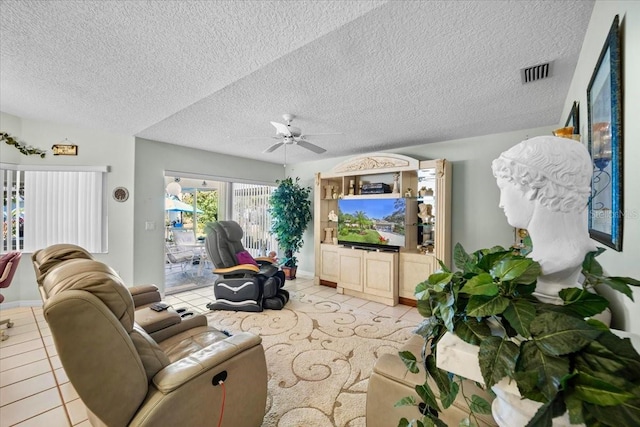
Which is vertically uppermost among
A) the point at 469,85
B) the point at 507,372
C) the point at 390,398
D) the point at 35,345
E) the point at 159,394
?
the point at 469,85

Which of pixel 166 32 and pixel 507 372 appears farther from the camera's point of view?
pixel 166 32

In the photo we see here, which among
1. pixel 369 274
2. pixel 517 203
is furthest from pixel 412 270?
pixel 517 203

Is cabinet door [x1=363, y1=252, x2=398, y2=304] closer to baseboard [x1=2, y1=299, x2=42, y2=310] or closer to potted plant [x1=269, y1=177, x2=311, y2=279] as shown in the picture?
potted plant [x1=269, y1=177, x2=311, y2=279]

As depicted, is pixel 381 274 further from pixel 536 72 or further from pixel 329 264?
pixel 536 72

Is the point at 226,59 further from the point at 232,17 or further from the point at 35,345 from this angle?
the point at 35,345

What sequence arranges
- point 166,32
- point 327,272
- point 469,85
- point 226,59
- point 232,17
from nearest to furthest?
point 232,17
point 166,32
point 226,59
point 469,85
point 327,272

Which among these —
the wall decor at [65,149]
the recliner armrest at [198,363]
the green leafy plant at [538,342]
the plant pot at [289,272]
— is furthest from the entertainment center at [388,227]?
the wall decor at [65,149]

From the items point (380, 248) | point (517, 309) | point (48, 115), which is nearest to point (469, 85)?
point (517, 309)

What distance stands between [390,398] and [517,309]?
3.32 feet

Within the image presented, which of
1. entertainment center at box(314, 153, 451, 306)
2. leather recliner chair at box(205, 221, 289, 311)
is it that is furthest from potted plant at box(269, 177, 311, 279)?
leather recliner chair at box(205, 221, 289, 311)

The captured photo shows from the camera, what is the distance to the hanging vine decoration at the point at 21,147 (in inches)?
125

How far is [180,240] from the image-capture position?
6191 mm

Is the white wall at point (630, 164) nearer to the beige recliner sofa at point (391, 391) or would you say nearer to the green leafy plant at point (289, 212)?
the beige recliner sofa at point (391, 391)

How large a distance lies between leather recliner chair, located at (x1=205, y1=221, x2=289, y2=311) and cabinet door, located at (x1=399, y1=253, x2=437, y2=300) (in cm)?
175
